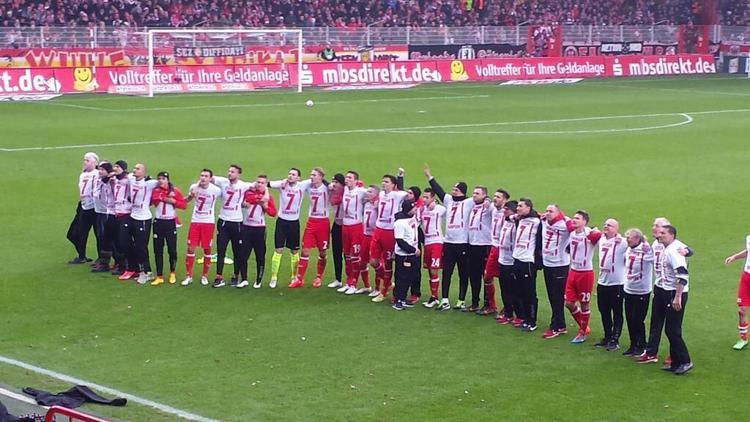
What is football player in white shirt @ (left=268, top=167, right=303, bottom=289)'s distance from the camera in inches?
741

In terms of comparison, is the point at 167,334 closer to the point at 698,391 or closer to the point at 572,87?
the point at 698,391

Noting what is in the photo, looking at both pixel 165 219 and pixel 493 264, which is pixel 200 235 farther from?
pixel 493 264

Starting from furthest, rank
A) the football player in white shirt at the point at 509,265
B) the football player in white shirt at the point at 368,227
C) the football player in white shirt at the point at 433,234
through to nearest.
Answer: the football player in white shirt at the point at 368,227 < the football player in white shirt at the point at 433,234 < the football player in white shirt at the point at 509,265

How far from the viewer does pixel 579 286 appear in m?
15.6

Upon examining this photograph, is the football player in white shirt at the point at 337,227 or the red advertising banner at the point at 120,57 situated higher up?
the red advertising banner at the point at 120,57

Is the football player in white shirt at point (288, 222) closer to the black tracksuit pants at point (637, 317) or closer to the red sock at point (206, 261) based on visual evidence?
the red sock at point (206, 261)

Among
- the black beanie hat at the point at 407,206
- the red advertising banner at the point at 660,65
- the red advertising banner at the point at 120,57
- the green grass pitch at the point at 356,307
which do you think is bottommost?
the green grass pitch at the point at 356,307

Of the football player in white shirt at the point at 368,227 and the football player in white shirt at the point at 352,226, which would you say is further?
the football player in white shirt at the point at 352,226

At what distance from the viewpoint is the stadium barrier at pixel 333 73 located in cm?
4656

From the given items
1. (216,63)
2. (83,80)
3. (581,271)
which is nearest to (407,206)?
(581,271)

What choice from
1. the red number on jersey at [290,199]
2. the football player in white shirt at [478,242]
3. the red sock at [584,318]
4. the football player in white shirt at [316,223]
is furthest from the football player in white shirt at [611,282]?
the red number on jersey at [290,199]

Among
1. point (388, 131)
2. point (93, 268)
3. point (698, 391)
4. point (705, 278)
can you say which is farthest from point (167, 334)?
point (388, 131)

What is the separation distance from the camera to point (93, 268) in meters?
19.6

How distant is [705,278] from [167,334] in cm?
900
